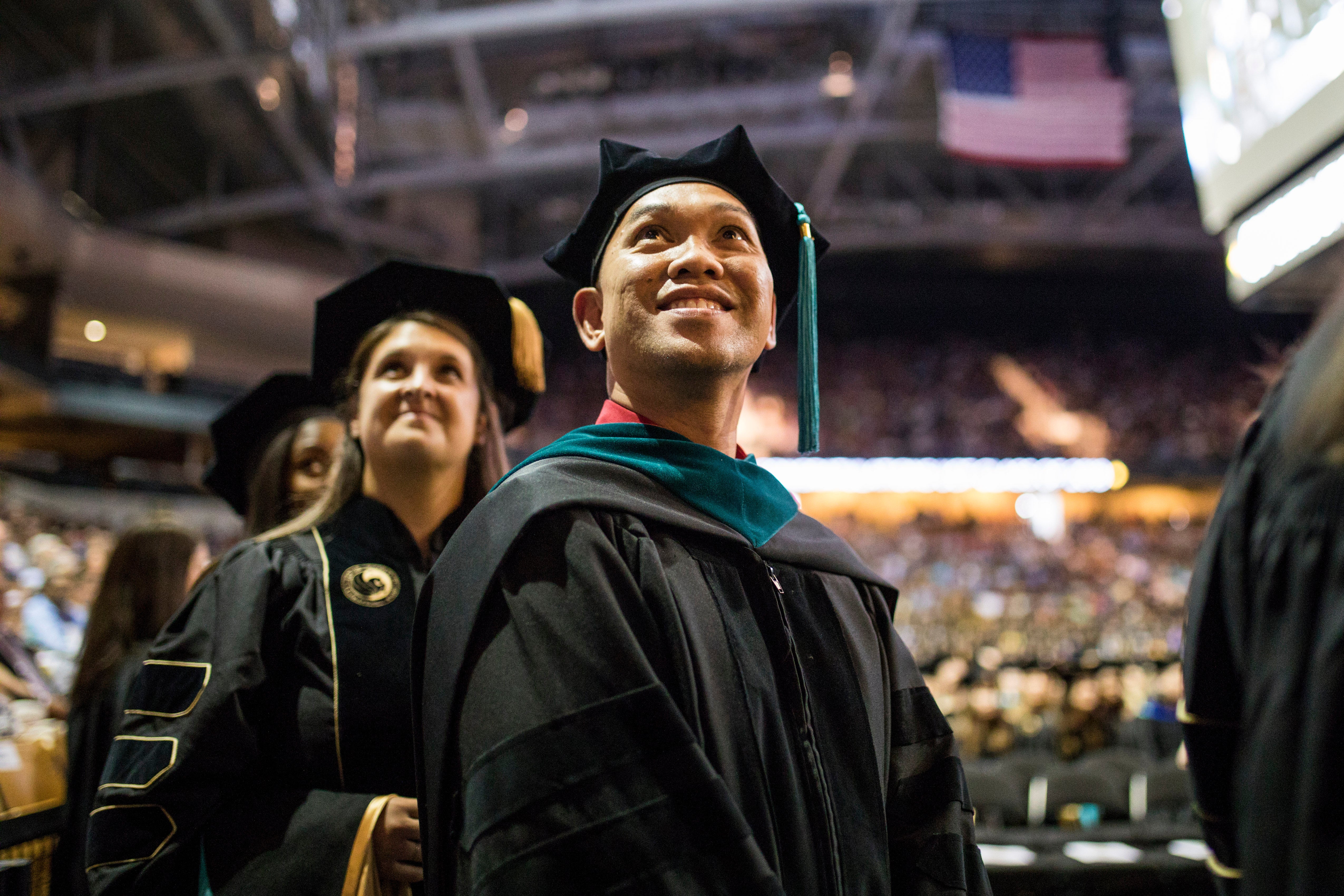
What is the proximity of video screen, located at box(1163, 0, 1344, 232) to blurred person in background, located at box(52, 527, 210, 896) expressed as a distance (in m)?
4.30

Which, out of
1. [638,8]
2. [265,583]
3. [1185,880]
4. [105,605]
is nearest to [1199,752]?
[265,583]

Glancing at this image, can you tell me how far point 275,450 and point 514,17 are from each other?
33.9 ft

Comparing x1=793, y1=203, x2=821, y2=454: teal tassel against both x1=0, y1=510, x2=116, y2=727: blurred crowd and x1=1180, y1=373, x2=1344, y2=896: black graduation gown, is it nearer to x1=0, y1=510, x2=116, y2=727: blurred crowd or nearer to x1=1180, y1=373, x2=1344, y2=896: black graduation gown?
x1=1180, y1=373, x2=1344, y2=896: black graduation gown

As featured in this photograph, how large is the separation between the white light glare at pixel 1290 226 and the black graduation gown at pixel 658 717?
10.1 ft

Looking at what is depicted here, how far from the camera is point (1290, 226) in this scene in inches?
146

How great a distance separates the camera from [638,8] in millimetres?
11227

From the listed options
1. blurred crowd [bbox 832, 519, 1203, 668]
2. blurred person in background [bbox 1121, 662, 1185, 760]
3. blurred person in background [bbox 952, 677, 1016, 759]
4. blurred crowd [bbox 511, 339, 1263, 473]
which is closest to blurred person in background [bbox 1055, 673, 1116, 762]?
blurred person in background [bbox 1121, 662, 1185, 760]

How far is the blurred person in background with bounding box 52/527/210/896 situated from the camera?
8.54 ft

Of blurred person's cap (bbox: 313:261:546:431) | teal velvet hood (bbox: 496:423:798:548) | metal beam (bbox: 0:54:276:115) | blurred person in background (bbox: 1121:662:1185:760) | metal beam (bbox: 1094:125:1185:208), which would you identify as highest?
metal beam (bbox: 1094:125:1185:208)

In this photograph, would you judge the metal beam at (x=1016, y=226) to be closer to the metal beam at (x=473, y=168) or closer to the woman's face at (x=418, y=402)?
the metal beam at (x=473, y=168)

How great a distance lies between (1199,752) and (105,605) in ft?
10.3

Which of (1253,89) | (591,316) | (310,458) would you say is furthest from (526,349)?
(1253,89)

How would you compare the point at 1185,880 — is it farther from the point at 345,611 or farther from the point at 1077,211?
the point at 1077,211

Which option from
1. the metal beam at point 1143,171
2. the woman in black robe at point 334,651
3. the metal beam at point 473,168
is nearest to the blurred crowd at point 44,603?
the woman in black robe at point 334,651
